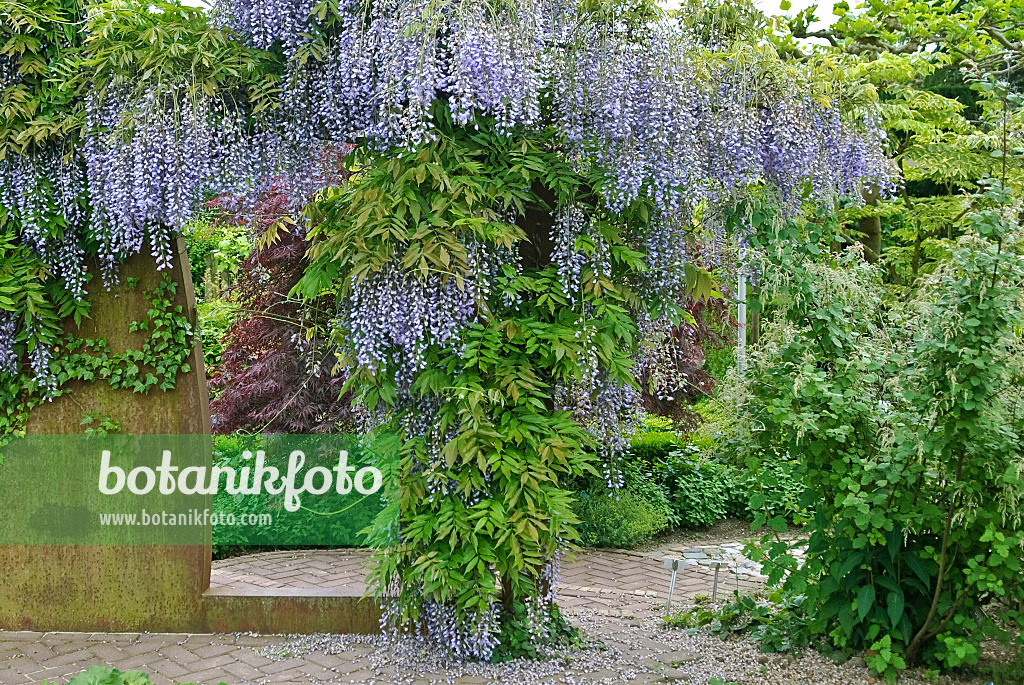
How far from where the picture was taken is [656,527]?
7.23m

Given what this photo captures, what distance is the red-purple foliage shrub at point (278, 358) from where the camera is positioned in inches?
250

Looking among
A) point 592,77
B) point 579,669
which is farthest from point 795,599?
point 592,77

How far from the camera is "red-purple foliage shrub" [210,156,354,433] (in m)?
6.35

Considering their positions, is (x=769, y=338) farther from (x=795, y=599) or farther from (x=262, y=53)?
(x=262, y=53)

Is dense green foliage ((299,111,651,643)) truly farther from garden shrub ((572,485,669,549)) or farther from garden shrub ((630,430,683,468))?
garden shrub ((630,430,683,468))

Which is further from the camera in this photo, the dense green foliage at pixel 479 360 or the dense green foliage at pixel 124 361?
the dense green foliage at pixel 124 361

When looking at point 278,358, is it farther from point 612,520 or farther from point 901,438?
point 901,438

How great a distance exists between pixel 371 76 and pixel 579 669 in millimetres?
2882

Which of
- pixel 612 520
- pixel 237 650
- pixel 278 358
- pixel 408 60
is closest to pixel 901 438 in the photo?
pixel 408 60

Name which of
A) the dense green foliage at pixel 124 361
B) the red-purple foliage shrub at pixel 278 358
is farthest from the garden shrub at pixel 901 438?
the red-purple foliage shrub at pixel 278 358

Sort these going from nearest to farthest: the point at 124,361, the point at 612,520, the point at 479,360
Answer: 1. the point at 479,360
2. the point at 124,361
3. the point at 612,520

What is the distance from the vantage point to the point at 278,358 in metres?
6.39

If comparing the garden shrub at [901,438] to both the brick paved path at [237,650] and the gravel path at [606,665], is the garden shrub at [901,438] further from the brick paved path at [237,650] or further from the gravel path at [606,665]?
the brick paved path at [237,650]

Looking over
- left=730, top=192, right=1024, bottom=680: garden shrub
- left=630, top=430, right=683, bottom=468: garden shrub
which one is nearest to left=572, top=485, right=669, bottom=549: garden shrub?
left=630, top=430, right=683, bottom=468: garden shrub
